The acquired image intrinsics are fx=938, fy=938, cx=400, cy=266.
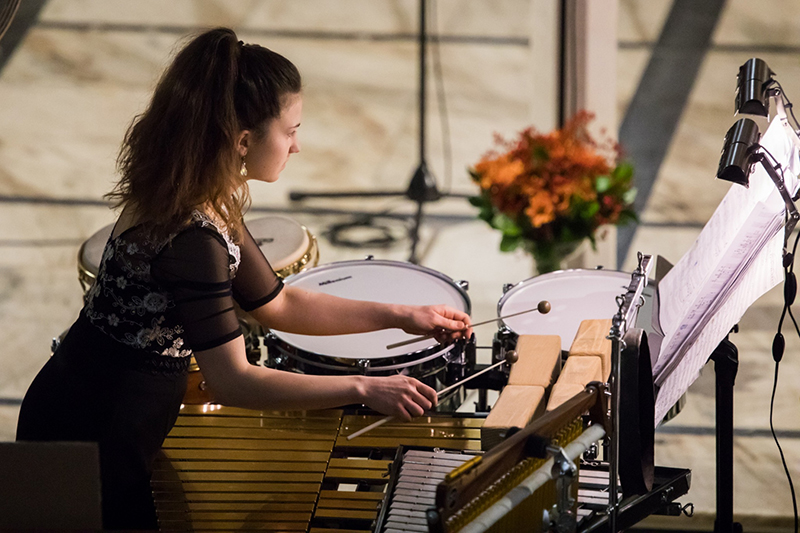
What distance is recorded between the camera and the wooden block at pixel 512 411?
169cm

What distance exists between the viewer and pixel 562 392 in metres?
1.81

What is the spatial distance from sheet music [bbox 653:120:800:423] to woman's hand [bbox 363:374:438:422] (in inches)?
16.5

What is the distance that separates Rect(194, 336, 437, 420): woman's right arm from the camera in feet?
5.48

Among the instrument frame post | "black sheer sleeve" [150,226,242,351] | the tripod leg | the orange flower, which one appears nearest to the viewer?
the instrument frame post

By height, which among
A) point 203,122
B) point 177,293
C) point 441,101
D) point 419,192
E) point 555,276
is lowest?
point 177,293

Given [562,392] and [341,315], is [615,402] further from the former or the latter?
[341,315]

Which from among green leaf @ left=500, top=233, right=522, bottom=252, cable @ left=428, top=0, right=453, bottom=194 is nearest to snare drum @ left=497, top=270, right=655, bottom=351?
green leaf @ left=500, top=233, right=522, bottom=252

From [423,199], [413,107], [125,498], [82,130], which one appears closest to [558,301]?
[125,498]

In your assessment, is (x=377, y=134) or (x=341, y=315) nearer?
(x=341, y=315)

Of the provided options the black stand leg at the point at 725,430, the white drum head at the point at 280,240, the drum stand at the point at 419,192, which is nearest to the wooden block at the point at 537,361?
the black stand leg at the point at 725,430

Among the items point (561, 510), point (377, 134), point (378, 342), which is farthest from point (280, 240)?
point (377, 134)

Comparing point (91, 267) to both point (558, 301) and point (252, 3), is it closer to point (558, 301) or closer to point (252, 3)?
point (558, 301)

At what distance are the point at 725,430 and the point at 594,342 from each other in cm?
33

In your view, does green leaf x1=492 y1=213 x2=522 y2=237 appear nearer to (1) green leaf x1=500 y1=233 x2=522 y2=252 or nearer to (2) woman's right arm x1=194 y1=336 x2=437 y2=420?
(1) green leaf x1=500 y1=233 x2=522 y2=252
